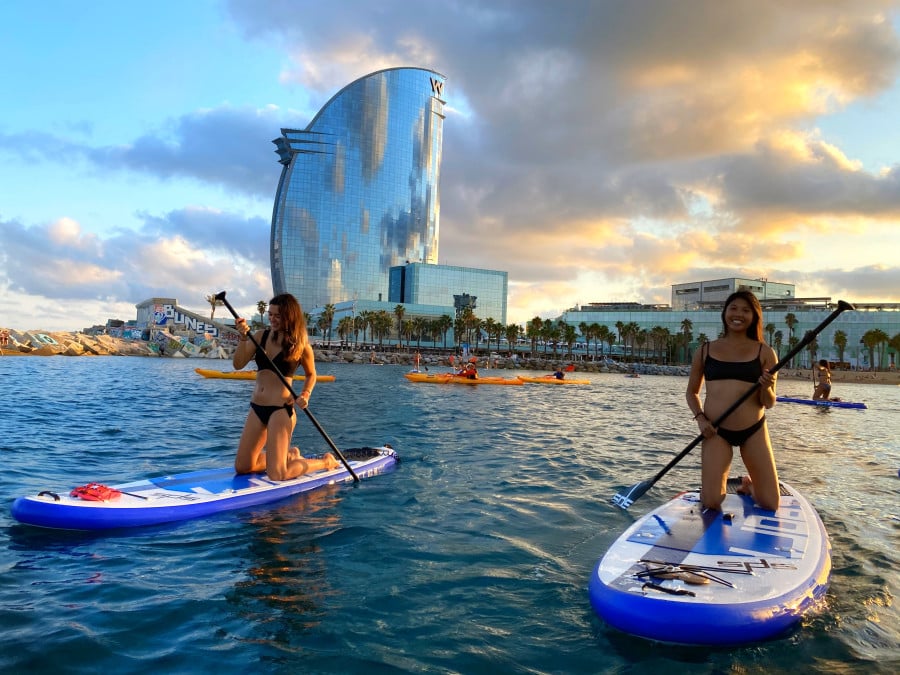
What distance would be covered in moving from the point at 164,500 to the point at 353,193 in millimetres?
186934

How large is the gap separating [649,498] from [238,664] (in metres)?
7.12

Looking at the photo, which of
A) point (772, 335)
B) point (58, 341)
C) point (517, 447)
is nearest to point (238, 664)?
point (517, 447)

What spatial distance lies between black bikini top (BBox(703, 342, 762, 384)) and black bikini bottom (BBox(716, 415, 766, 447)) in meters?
0.50

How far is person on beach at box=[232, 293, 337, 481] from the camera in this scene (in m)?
8.42

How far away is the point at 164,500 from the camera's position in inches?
284

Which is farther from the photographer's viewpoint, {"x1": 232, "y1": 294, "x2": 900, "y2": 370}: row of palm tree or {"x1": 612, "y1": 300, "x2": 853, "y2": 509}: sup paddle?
{"x1": 232, "y1": 294, "x2": 900, "y2": 370}: row of palm tree

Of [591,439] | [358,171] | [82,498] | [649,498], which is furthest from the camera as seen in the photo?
[358,171]

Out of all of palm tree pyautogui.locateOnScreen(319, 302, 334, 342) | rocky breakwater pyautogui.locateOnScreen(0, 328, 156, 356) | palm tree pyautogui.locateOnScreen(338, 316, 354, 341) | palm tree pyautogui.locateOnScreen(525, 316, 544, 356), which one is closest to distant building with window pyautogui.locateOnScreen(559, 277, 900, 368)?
palm tree pyautogui.locateOnScreen(525, 316, 544, 356)

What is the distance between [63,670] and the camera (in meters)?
3.84

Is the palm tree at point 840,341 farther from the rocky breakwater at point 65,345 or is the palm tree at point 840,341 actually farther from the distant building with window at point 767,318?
the rocky breakwater at point 65,345

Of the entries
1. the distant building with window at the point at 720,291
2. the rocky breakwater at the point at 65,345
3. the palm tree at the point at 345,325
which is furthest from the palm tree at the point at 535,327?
the rocky breakwater at the point at 65,345

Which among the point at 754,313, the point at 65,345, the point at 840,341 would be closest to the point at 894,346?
the point at 840,341

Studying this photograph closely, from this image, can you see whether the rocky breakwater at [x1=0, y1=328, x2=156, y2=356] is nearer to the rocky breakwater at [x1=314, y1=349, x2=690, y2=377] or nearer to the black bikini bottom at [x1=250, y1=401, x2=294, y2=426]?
the rocky breakwater at [x1=314, y1=349, x2=690, y2=377]

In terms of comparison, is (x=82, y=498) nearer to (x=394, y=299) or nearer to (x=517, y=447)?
(x=517, y=447)
